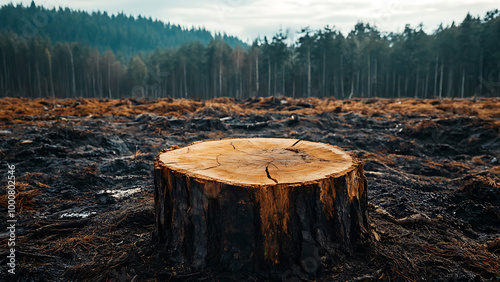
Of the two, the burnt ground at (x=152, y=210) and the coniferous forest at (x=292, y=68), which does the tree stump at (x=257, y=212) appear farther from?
the coniferous forest at (x=292, y=68)

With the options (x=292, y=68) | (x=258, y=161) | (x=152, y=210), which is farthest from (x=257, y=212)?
(x=292, y=68)

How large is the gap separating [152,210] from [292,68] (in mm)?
44389

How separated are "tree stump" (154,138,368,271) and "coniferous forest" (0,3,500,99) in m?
37.9

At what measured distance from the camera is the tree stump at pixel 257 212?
1.99 metres

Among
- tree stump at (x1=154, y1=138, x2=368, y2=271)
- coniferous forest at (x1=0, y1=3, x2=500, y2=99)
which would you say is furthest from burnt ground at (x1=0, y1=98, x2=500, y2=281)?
coniferous forest at (x1=0, y1=3, x2=500, y2=99)

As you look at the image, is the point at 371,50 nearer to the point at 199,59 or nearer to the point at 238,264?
the point at 199,59

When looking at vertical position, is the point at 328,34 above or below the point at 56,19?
below

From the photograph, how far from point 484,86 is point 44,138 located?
136 ft

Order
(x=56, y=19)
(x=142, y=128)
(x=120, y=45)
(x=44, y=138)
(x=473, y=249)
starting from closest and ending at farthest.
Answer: (x=473, y=249)
(x=44, y=138)
(x=142, y=128)
(x=56, y=19)
(x=120, y=45)

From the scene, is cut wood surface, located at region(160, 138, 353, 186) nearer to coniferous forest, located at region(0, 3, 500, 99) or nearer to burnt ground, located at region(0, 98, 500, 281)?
burnt ground, located at region(0, 98, 500, 281)

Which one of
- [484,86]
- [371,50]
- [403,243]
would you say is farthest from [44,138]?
[371,50]

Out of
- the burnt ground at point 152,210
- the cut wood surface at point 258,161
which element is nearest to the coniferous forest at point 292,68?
the burnt ground at point 152,210

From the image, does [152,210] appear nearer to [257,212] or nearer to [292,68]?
[257,212]

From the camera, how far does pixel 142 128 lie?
9.93 m
